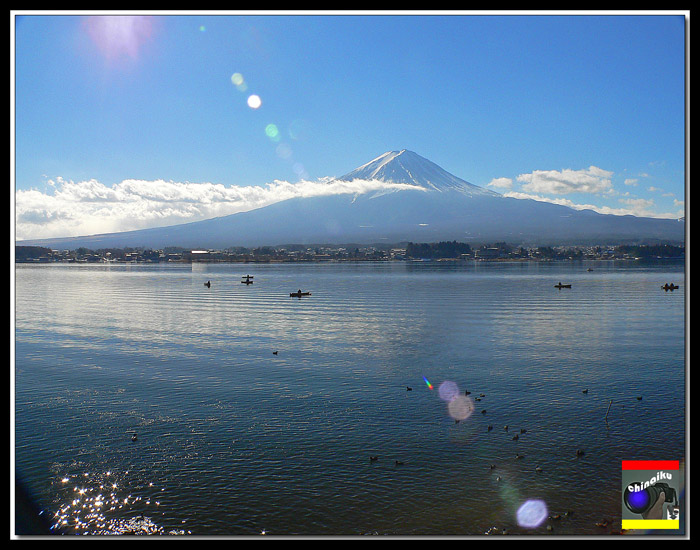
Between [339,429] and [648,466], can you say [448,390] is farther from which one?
[648,466]

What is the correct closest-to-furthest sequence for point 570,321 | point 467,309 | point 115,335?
point 115,335 < point 570,321 < point 467,309

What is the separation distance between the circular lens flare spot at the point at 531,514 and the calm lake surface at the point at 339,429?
0.12 m

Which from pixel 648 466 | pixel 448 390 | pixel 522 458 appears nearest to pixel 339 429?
pixel 522 458

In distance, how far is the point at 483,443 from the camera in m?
12.7

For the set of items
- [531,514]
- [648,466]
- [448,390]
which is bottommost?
[531,514]

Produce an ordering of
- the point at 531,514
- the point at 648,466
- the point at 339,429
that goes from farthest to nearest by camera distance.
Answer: the point at 339,429, the point at 531,514, the point at 648,466

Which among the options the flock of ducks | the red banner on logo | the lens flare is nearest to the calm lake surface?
the flock of ducks

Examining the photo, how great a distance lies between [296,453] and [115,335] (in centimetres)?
2271

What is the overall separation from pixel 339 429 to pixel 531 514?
5316 mm

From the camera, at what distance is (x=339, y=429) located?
1369 cm

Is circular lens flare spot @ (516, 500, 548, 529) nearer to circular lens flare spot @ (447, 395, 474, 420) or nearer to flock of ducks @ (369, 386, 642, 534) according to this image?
flock of ducks @ (369, 386, 642, 534)

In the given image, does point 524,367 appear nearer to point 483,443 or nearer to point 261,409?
point 483,443

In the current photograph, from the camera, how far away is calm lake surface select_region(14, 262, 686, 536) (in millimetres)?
9750
